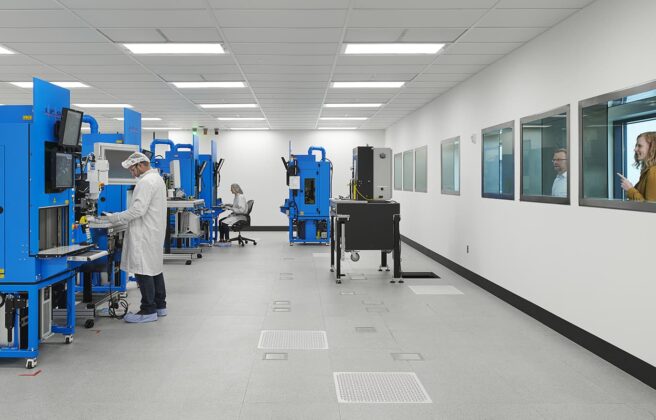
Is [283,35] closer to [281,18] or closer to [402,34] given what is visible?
[281,18]

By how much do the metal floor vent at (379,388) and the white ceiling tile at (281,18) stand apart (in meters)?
2.85

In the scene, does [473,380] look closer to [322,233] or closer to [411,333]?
[411,333]

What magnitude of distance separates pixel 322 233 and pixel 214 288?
4788mm

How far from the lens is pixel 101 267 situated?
16.1 feet

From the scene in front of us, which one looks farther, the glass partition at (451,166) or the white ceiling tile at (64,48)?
the glass partition at (451,166)

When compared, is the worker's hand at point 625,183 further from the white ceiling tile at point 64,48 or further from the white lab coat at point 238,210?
the white lab coat at point 238,210

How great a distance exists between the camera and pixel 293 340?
433 centimetres

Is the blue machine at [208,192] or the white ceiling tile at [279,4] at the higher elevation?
the white ceiling tile at [279,4]

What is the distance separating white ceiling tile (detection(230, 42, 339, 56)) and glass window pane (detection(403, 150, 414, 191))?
5628 millimetres

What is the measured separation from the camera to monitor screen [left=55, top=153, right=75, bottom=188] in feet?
12.8

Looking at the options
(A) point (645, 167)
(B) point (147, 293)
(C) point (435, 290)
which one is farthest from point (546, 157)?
(B) point (147, 293)

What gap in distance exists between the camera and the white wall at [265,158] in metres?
14.2

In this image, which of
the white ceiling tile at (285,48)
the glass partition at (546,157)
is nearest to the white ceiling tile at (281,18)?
the white ceiling tile at (285,48)

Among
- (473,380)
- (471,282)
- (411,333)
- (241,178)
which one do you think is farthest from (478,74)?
(241,178)
